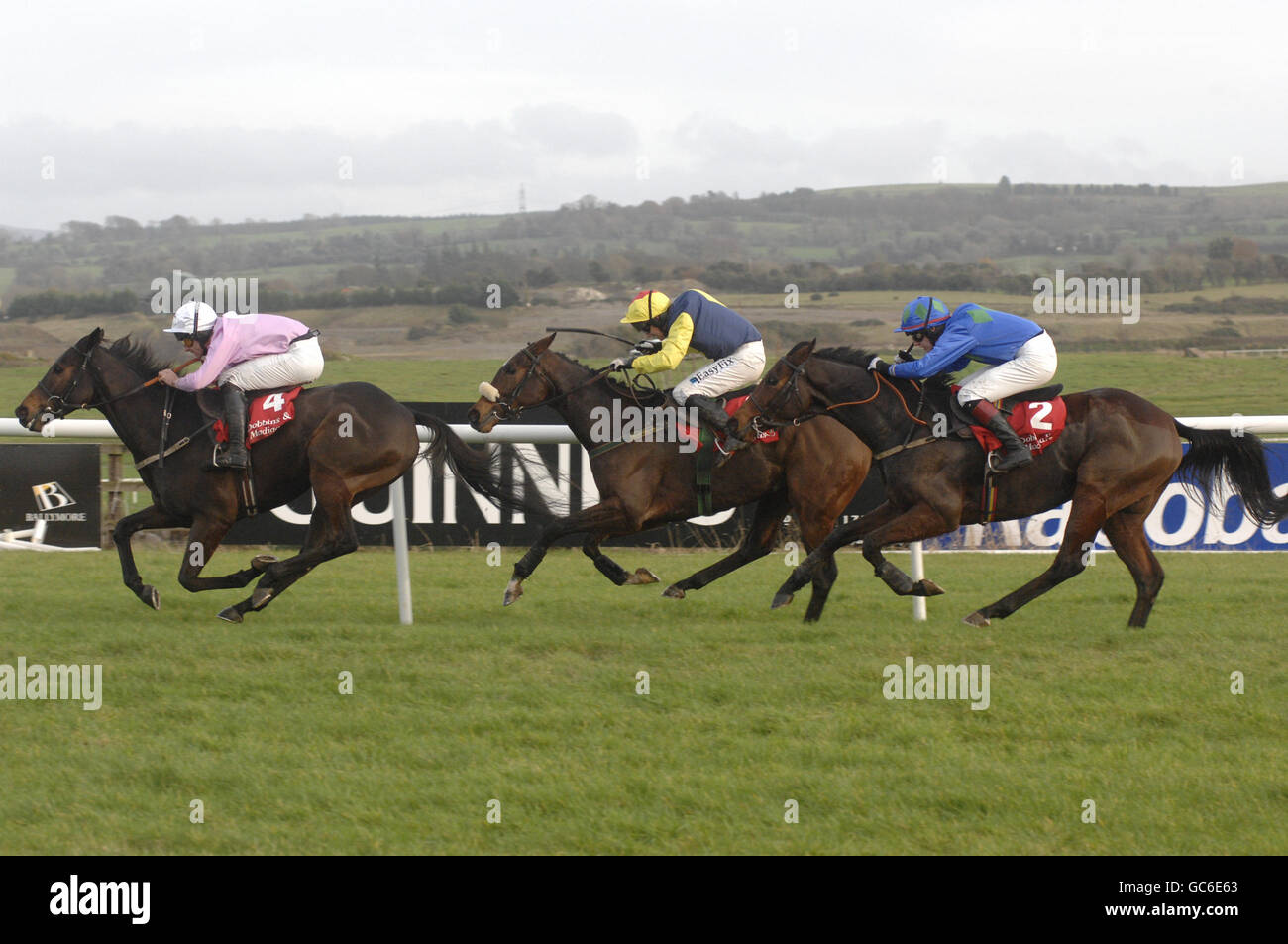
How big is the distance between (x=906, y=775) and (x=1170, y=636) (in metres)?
2.64

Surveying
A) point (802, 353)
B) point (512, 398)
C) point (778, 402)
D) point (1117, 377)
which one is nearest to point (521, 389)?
point (512, 398)

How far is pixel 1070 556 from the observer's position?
21.0ft

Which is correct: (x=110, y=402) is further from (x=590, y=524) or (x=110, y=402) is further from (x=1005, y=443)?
(x=1005, y=443)

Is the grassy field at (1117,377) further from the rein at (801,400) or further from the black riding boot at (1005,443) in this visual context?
the black riding boot at (1005,443)

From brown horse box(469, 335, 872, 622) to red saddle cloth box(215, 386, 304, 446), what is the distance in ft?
3.12

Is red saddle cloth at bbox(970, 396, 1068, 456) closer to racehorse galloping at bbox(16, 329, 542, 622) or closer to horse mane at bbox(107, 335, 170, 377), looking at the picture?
racehorse galloping at bbox(16, 329, 542, 622)

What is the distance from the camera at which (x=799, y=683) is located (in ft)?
16.9

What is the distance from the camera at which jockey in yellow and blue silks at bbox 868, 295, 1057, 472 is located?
20.5 feet

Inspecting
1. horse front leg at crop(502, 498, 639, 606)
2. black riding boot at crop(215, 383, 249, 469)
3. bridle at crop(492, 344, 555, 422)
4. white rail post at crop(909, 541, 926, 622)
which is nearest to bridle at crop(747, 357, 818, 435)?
horse front leg at crop(502, 498, 639, 606)

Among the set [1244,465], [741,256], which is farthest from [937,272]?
[1244,465]

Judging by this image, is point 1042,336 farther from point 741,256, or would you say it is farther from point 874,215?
point 874,215
